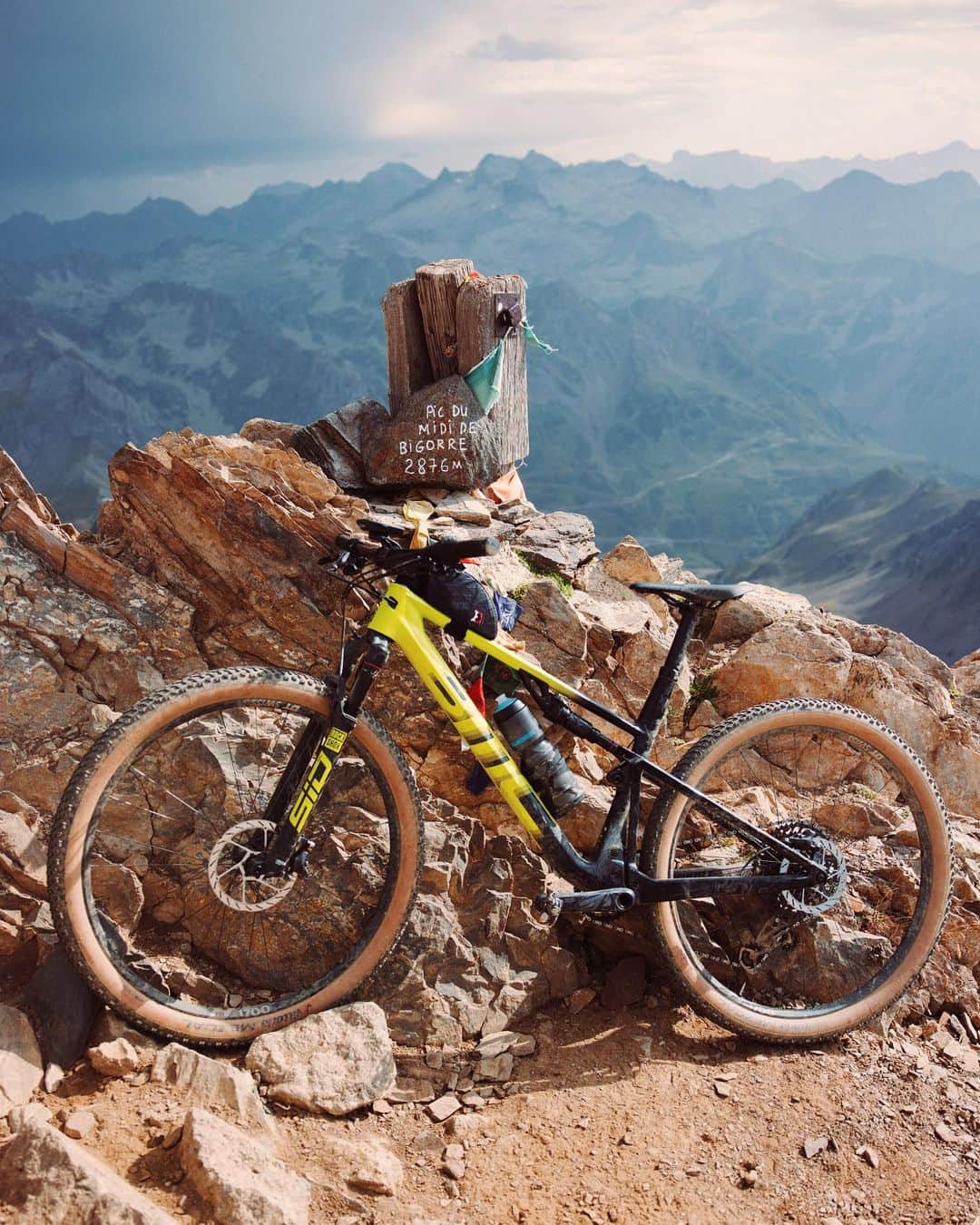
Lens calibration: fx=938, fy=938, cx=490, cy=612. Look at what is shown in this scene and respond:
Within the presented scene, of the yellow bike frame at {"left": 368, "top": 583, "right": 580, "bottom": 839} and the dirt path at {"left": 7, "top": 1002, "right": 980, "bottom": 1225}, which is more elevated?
the yellow bike frame at {"left": 368, "top": 583, "right": 580, "bottom": 839}

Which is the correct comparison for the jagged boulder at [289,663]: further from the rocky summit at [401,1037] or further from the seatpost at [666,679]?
the seatpost at [666,679]

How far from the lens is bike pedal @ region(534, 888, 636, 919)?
459 cm

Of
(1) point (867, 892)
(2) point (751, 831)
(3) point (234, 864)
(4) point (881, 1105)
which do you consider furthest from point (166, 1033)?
(1) point (867, 892)

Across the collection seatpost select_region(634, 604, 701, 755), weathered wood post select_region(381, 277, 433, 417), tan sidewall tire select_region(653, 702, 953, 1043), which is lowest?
tan sidewall tire select_region(653, 702, 953, 1043)

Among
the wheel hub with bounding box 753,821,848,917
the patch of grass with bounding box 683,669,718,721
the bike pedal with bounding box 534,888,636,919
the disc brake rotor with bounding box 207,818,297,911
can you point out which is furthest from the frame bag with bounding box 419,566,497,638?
the patch of grass with bounding box 683,669,718,721

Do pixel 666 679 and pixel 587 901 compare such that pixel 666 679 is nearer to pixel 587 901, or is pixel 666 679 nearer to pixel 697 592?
pixel 697 592

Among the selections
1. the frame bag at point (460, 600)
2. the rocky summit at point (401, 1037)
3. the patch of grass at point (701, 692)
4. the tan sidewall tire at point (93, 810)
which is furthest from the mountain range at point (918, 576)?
the tan sidewall tire at point (93, 810)

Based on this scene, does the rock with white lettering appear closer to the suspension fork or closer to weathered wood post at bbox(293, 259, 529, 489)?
weathered wood post at bbox(293, 259, 529, 489)

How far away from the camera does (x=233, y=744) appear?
16.4 ft

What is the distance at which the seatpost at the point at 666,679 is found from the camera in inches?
188

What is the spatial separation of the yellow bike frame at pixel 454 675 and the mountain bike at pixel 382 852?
0.01 m

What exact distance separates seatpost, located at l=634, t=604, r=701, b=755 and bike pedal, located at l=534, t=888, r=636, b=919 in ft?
2.34

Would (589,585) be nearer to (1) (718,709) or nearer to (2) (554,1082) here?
(1) (718,709)

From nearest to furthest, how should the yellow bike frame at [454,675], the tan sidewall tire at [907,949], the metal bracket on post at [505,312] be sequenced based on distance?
the yellow bike frame at [454,675], the tan sidewall tire at [907,949], the metal bracket on post at [505,312]
